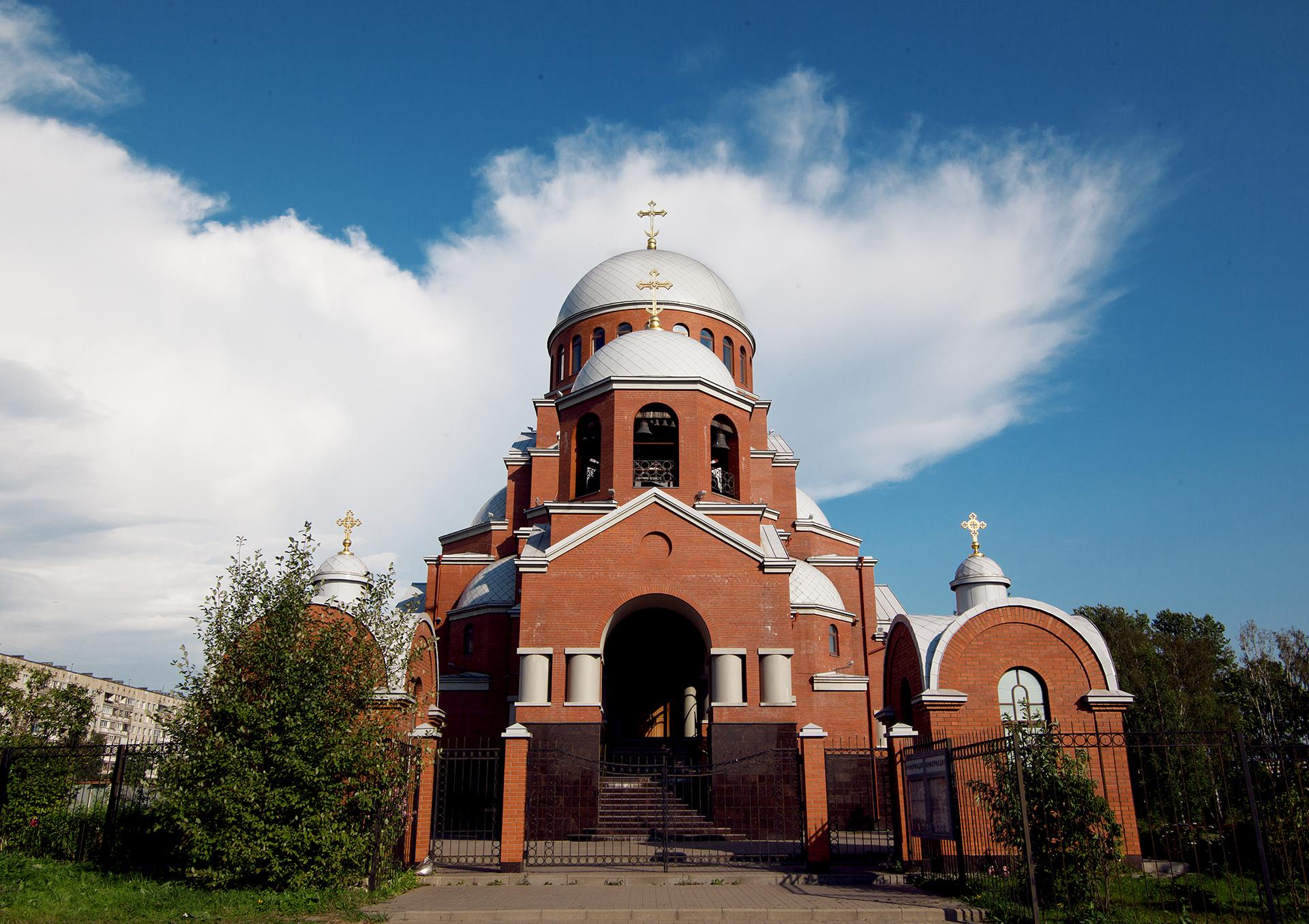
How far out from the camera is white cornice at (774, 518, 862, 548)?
2342 cm

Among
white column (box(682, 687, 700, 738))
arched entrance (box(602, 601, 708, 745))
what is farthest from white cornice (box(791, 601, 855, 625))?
white column (box(682, 687, 700, 738))

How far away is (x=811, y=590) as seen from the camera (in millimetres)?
20828

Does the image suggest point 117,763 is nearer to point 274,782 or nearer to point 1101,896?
point 274,782

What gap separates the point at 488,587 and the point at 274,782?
10679 mm

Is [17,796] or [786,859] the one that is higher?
[17,796]

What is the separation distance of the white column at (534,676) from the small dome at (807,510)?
10117mm

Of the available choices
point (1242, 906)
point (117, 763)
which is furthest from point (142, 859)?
point (1242, 906)

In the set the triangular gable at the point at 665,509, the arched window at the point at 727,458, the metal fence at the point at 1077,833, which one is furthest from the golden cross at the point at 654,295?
the metal fence at the point at 1077,833

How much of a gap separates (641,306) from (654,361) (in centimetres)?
531

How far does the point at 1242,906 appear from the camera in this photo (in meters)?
10.1

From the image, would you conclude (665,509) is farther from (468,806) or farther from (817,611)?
(468,806)

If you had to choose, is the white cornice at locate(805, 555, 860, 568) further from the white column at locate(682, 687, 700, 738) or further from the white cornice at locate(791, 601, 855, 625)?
the white column at locate(682, 687, 700, 738)

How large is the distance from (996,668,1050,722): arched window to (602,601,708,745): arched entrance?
23.3ft

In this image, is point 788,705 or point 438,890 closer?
Answer: point 438,890
